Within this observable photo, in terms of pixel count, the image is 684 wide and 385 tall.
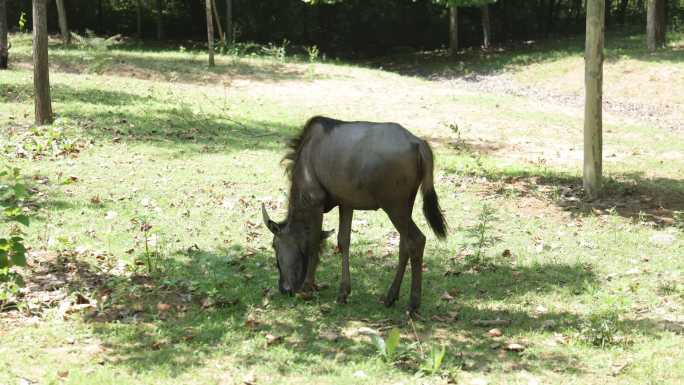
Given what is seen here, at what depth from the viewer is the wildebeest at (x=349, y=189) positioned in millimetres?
7043

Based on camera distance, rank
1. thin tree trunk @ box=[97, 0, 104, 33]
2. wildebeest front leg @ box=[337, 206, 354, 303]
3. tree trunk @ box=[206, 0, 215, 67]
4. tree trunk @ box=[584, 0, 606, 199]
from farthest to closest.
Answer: thin tree trunk @ box=[97, 0, 104, 33] < tree trunk @ box=[206, 0, 215, 67] < tree trunk @ box=[584, 0, 606, 199] < wildebeest front leg @ box=[337, 206, 354, 303]

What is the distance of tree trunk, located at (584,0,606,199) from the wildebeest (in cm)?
514

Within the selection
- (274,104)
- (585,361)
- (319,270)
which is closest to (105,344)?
(319,270)

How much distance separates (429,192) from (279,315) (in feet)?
6.10

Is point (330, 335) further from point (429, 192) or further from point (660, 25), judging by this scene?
point (660, 25)

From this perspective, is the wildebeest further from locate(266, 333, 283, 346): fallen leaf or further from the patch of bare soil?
the patch of bare soil

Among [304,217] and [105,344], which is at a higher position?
[304,217]

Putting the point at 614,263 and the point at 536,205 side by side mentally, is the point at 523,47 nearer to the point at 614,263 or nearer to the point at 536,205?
the point at 536,205

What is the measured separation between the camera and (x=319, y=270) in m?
8.63

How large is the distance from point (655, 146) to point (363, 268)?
9911 mm

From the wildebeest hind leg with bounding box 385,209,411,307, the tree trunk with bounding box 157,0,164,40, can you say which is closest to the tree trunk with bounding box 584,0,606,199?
the wildebeest hind leg with bounding box 385,209,411,307

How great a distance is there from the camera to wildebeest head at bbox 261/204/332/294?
7.52m

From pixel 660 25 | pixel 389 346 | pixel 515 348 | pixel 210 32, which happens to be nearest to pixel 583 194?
pixel 515 348

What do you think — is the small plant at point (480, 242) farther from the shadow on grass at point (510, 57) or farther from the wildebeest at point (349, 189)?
the shadow on grass at point (510, 57)
